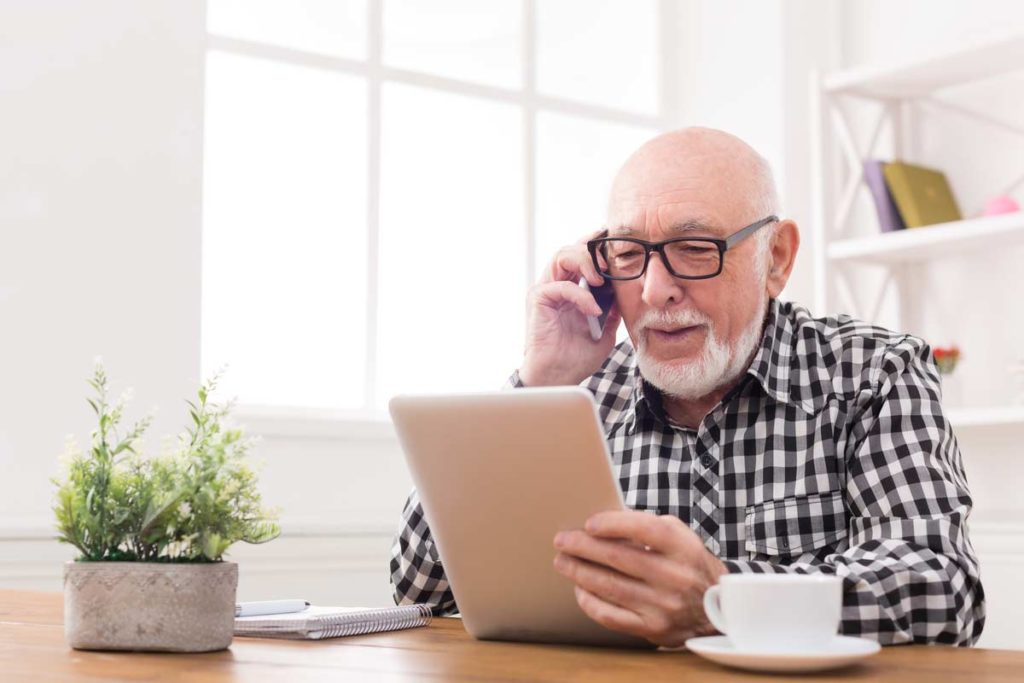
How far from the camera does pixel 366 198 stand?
3268 millimetres

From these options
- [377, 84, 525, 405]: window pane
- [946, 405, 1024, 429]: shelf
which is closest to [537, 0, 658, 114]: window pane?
[377, 84, 525, 405]: window pane

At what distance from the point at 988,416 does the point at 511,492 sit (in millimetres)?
2087

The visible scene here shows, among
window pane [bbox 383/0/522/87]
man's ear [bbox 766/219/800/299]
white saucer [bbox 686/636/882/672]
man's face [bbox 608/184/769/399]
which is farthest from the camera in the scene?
window pane [bbox 383/0/522/87]

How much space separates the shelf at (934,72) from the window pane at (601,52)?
0.68m

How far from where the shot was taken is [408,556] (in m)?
1.72

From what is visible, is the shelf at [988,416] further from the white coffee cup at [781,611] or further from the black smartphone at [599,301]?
the white coffee cup at [781,611]

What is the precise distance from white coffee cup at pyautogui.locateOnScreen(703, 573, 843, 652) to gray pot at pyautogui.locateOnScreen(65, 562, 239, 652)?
0.44 meters

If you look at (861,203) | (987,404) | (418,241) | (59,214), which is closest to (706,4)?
(861,203)

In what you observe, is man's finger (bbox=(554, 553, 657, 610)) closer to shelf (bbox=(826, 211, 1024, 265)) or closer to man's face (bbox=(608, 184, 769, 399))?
man's face (bbox=(608, 184, 769, 399))

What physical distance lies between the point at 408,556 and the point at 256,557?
1254mm

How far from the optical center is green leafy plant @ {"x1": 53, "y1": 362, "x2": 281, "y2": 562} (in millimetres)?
1084

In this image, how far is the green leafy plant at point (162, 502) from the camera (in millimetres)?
1084

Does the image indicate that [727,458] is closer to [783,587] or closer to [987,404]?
[783,587]

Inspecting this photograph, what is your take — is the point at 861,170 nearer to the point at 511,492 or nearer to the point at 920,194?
the point at 920,194
